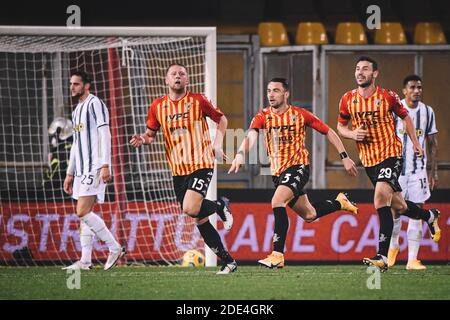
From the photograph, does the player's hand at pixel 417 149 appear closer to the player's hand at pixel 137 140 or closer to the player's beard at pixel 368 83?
the player's beard at pixel 368 83

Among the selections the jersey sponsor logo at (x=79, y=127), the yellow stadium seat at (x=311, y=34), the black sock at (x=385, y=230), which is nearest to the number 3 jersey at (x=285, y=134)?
the black sock at (x=385, y=230)

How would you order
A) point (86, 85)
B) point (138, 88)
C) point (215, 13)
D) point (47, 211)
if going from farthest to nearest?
point (215, 13) → point (138, 88) → point (47, 211) → point (86, 85)

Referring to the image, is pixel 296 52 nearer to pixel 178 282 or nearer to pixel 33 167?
pixel 33 167

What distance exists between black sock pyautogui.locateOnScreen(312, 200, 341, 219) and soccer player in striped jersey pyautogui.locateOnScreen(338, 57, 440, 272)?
1.47 ft

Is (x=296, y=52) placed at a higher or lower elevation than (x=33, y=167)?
higher

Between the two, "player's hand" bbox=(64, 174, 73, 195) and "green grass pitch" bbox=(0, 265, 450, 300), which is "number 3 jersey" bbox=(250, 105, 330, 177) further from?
"player's hand" bbox=(64, 174, 73, 195)

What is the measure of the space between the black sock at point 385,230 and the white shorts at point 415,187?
3.95 feet

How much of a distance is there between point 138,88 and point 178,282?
398 cm

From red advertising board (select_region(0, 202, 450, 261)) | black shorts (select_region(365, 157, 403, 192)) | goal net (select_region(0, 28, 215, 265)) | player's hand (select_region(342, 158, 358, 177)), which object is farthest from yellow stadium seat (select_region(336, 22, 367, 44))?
player's hand (select_region(342, 158, 358, 177))

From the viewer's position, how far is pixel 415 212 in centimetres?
1120

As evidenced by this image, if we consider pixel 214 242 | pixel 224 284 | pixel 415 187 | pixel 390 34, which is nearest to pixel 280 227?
pixel 214 242

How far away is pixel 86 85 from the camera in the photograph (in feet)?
37.2

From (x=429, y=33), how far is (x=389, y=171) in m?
4.40

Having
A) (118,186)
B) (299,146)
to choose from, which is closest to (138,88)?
(118,186)
